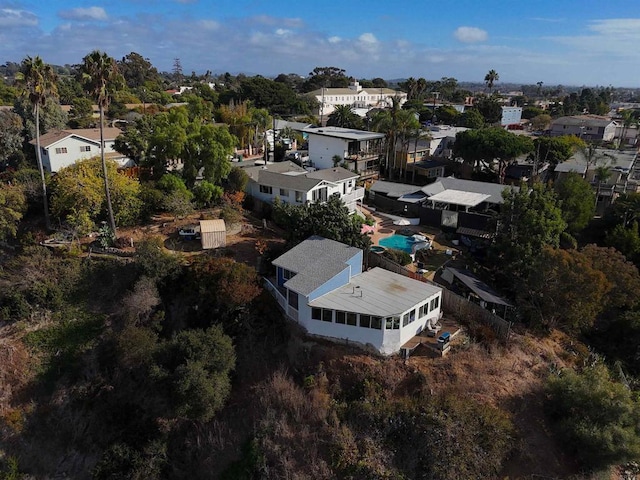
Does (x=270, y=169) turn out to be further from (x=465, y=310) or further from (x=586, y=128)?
(x=586, y=128)

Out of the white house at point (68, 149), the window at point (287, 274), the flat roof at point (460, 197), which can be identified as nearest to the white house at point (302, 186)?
the flat roof at point (460, 197)

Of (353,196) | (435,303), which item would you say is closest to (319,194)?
(353,196)

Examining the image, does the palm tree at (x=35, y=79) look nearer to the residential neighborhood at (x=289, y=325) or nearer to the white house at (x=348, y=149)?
the residential neighborhood at (x=289, y=325)

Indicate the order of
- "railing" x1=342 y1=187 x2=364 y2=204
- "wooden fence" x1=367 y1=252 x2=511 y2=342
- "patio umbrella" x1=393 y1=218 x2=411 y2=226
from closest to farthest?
"wooden fence" x1=367 y1=252 x2=511 y2=342
"patio umbrella" x1=393 y1=218 x2=411 y2=226
"railing" x1=342 y1=187 x2=364 y2=204

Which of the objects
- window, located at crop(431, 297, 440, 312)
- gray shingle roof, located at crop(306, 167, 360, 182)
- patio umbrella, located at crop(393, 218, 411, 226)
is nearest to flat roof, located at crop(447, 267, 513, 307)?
window, located at crop(431, 297, 440, 312)

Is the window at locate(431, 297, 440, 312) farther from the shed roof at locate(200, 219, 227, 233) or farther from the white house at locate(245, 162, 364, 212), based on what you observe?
the shed roof at locate(200, 219, 227, 233)

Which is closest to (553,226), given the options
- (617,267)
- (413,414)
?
(617,267)

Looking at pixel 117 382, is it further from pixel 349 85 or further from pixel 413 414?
pixel 349 85
